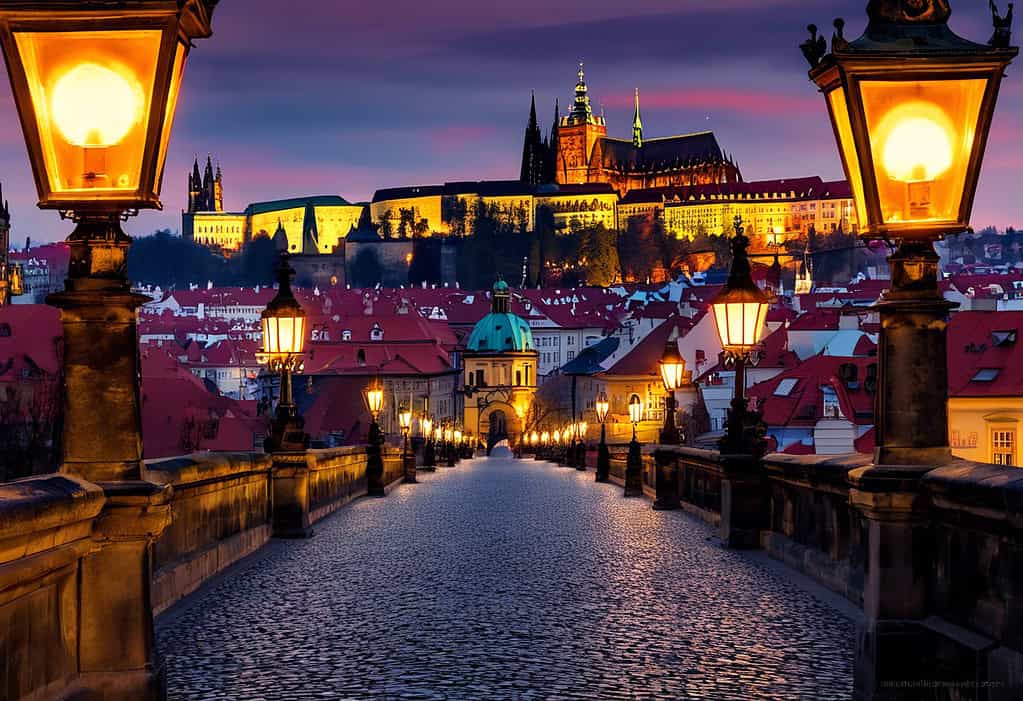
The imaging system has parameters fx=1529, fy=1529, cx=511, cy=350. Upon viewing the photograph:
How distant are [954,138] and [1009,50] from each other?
1.35 feet

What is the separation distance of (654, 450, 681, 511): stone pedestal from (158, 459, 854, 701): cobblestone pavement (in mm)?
4904

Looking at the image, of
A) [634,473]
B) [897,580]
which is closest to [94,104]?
[897,580]

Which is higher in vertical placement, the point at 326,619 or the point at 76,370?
the point at 76,370

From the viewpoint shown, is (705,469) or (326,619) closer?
(326,619)

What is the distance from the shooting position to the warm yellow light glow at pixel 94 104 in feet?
19.6

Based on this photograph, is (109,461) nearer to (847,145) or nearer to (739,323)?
(847,145)

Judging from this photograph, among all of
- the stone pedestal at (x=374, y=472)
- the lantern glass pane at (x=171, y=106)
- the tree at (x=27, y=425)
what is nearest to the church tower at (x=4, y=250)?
the tree at (x=27, y=425)

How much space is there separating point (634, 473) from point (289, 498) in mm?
10812

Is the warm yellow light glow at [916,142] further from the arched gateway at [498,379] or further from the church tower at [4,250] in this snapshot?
the arched gateway at [498,379]

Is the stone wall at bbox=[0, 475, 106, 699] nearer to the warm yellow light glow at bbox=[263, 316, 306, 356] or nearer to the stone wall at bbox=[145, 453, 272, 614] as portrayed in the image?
Answer: the stone wall at bbox=[145, 453, 272, 614]

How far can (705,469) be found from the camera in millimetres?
17422

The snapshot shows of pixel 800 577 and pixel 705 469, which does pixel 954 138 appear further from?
pixel 705 469

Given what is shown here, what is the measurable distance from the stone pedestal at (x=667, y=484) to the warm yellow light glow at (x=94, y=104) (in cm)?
1495

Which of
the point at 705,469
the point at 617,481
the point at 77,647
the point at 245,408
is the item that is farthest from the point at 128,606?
the point at 245,408
